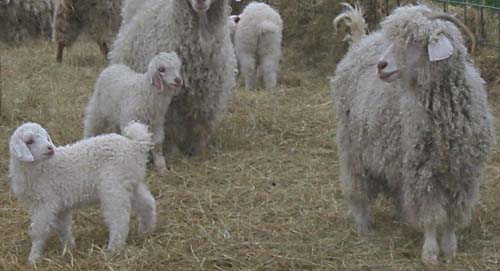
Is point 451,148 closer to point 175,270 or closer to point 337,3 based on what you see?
point 175,270

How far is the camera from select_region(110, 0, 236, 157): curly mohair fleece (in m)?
6.68

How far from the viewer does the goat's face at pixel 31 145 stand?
4.65 m

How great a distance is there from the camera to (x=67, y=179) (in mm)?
4746

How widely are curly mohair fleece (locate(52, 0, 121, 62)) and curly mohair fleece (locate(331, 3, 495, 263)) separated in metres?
6.11

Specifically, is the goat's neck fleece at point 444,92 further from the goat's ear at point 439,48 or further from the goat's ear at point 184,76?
the goat's ear at point 184,76

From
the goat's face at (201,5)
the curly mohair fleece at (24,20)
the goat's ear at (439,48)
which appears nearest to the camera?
the goat's ear at (439,48)

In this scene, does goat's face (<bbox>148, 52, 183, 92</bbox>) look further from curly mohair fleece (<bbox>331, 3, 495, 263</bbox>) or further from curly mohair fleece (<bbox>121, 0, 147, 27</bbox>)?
curly mohair fleece (<bbox>331, 3, 495, 263</bbox>)

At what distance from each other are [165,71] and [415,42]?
2.16 metres

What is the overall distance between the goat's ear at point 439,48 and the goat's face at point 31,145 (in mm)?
1981

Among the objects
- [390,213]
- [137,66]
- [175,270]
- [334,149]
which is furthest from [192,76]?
[175,270]

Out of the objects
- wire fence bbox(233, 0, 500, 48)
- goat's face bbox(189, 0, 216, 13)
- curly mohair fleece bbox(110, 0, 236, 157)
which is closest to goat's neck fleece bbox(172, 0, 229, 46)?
curly mohair fleece bbox(110, 0, 236, 157)

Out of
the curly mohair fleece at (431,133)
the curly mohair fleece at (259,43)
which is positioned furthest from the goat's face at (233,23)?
the curly mohair fleece at (431,133)

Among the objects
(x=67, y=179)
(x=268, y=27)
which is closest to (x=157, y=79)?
(x=67, y=179)

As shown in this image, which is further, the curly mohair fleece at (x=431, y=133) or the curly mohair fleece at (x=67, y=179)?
the curly mohair fleece at (x=67, y=179)
